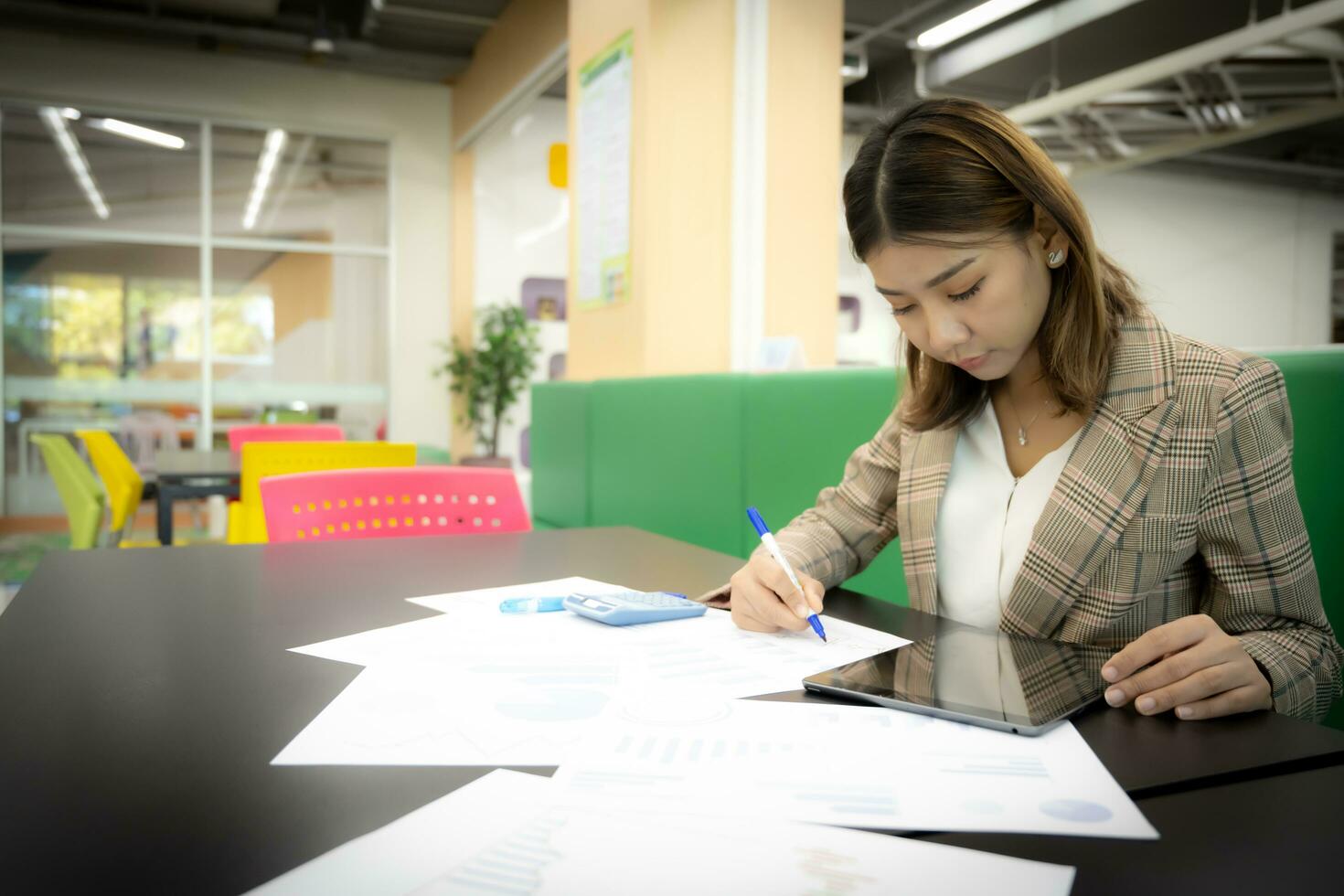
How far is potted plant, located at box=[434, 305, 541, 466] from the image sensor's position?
7129mm

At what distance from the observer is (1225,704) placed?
0.66 meters

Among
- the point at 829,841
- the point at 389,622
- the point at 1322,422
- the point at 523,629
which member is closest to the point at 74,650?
the point at 389,622

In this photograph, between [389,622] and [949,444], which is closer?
[389,622]

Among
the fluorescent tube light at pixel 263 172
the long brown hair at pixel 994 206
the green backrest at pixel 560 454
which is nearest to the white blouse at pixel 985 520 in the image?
the long brown hair at pixel 994 206

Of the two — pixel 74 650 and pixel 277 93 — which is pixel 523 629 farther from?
pixel 277 93

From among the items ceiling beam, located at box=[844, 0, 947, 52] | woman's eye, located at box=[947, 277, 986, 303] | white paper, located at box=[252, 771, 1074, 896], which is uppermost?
ceiling beam, located at box=[844, 0, 947, 52]

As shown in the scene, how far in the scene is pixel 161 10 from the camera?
6266 mm

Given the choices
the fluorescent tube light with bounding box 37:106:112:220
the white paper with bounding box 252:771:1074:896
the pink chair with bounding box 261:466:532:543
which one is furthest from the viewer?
the fluorescent tube light with bounding box 37:106:112:220

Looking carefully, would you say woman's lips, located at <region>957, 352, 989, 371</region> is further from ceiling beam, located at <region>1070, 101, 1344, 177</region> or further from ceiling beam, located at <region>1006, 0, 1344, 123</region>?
ceiling beam, located at <region>1070, 101, 1344, 177</region>

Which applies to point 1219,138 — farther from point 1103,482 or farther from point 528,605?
point 528,605

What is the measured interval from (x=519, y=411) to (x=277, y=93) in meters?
2.97

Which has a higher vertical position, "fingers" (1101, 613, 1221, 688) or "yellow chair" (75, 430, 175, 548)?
"fingers" (1101, 613, 1221, 688)

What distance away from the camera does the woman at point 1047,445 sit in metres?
0.91

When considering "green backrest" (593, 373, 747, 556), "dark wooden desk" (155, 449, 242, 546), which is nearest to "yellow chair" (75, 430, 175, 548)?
"dark wooden desk" (155, 449, 242, 546)
